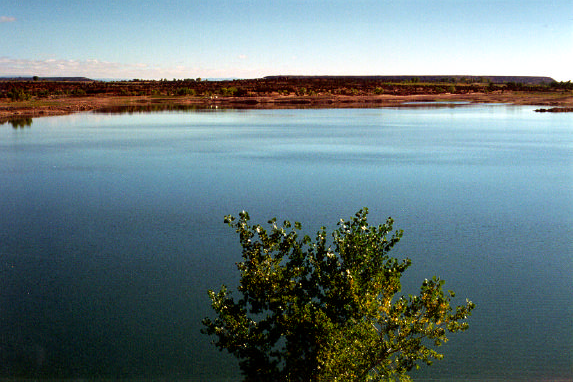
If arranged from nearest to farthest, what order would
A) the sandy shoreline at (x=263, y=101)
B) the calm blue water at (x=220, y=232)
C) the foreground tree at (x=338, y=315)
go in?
the foreground tree at (x=338, y=315), the calm blue water at (x=220, y=232), the sandy shoreline at (x=263, y=101)

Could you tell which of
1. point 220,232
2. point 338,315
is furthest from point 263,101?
point 338,315

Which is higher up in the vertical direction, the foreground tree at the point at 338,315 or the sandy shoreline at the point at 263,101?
the sandy shoreline at the point at 263,101

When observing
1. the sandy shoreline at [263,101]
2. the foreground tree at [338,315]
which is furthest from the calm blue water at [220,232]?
the sandy shoreline at [263,101]

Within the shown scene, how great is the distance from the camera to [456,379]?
555 inches

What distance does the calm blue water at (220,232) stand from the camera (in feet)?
50.1

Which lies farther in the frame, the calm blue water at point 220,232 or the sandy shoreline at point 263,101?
the sandy shoreline at point 263,101

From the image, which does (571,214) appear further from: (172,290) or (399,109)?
Result: (399,109)

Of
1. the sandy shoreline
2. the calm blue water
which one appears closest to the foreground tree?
the calm blue water

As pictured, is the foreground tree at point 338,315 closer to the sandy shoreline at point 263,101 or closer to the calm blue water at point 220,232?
the calm blue water at point 220,232

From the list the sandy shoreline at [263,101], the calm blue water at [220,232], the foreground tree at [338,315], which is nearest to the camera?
the foreground tree at [338,315]

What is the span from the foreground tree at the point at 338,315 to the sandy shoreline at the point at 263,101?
264 feet

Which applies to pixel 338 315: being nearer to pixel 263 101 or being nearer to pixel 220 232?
pixel 220 232

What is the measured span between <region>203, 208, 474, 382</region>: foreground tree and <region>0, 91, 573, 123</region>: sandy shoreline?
80335 millimetres

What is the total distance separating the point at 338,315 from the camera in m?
11.2
